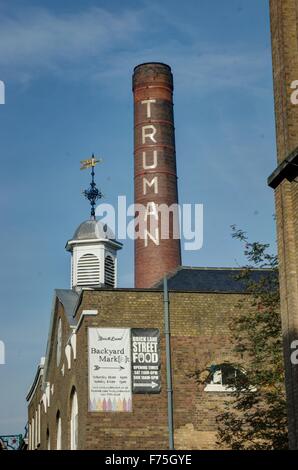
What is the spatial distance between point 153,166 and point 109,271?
9408mm

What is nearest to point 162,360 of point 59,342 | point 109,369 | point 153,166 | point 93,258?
point 109,369

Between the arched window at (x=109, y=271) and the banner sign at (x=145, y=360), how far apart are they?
1321 centimetres

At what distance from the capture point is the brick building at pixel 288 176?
1803cm

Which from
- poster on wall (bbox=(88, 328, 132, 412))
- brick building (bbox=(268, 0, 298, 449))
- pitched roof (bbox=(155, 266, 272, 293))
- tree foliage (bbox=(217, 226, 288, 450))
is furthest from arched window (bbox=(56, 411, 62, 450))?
brick building (bbox=(268, 0, 298, 449))

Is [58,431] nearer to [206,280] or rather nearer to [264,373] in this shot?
[206,280]

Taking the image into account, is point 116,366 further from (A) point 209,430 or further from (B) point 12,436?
(B) point 12,436

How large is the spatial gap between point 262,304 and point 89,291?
24.2 ft

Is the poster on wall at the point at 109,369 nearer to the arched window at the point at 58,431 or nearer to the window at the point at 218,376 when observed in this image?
the window at the point at 218,376

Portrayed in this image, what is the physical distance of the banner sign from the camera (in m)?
30.3

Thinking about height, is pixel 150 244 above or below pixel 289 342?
above

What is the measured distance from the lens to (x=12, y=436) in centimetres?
5316

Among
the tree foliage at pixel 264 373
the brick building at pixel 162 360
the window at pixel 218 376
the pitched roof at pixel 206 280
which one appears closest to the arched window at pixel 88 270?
the pitched roof at pixel 206 280
